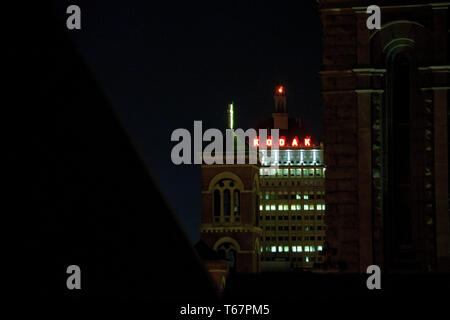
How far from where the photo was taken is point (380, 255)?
20.9 metres

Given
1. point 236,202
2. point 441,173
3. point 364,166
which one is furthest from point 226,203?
point 441,173

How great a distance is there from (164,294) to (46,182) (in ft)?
6.43

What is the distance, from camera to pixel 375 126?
21.0 meters

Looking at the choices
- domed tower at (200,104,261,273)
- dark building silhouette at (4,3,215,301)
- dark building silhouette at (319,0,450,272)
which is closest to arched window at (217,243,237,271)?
domed tower at (200,104,261,273)

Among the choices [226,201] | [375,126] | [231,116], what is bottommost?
[375,126]

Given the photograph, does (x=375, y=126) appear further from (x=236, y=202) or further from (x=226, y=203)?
(x=226, y=203)

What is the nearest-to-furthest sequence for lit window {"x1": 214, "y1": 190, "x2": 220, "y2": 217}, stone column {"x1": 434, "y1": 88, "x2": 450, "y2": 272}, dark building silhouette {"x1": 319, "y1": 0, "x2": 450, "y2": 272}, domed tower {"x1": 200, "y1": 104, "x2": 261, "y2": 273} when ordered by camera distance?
stone column {"x1": 434, "y1": 88, "x2": 450, "y2": 272} < dark building silhouette {"x1": 319, "y1": 0, "x2": 450, "y2": 272} < domed tower {"x1": 200, "y1": 104, "x2": 261, "y2": 273} < lit window {"x1": 214, "y1": 190, "x2": 220, "y2": 217}

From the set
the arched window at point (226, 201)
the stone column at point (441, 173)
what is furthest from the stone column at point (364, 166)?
the arched window at point (226, 201)

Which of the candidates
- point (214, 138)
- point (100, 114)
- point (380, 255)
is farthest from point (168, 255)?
point (214, 138)

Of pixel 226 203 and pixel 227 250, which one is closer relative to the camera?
pixel 227 250

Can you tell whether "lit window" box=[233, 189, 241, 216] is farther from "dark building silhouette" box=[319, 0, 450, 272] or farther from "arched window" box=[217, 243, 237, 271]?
"dark building silhouette" box=[319, 0, 450, 272]

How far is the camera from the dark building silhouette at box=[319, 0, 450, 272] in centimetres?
2077
